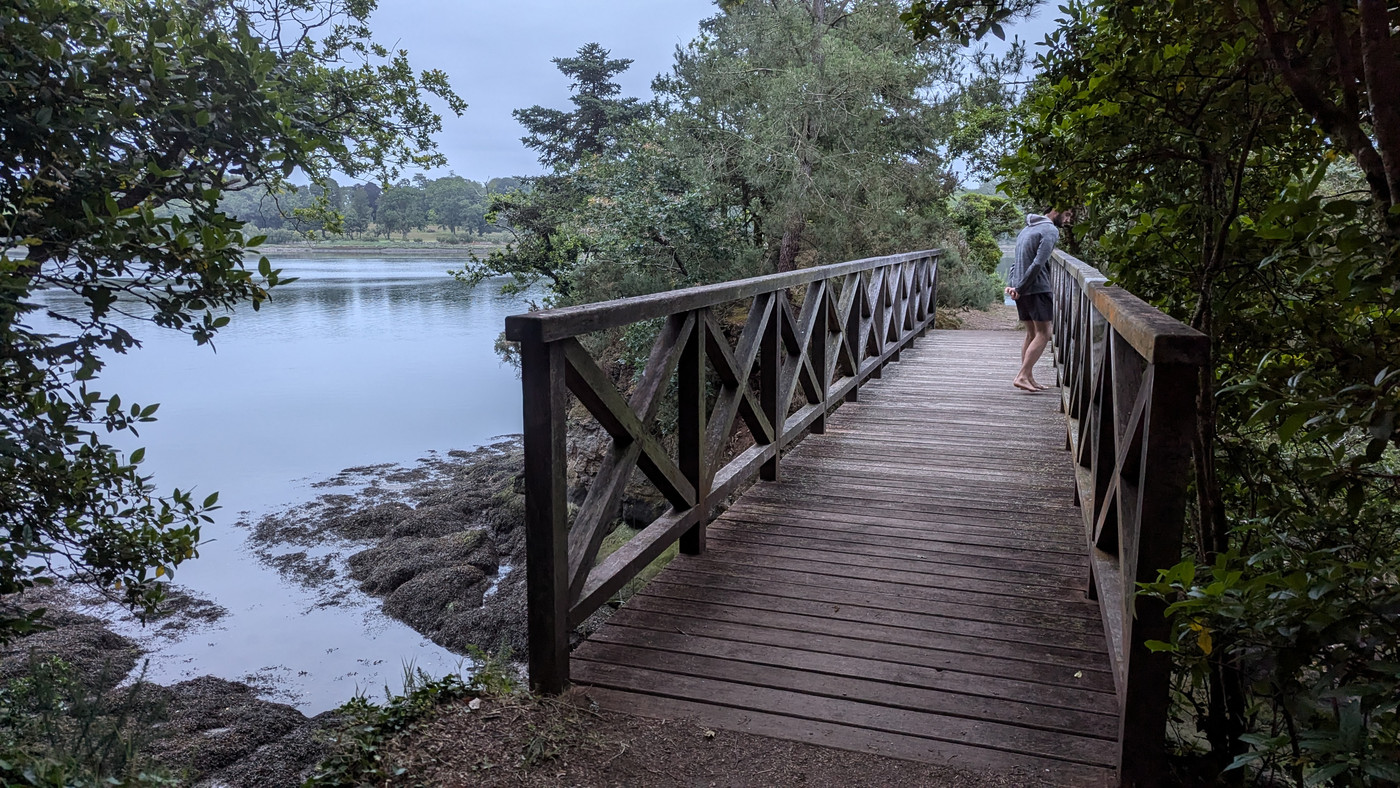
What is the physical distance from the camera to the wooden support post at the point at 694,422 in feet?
11.2

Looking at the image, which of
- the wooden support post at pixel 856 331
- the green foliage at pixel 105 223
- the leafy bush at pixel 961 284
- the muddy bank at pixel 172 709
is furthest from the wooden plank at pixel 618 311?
the leafy bush at pixel 961 284

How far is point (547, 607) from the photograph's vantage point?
2533 millimetres

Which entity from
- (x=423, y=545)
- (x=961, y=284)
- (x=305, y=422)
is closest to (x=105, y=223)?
(x=423, y=545)

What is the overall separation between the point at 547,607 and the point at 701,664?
1.88 ft

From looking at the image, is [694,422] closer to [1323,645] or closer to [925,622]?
[925,622]

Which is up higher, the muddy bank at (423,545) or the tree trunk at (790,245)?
the tree trunk at (790,245)

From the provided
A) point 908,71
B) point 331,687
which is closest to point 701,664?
point 331,687

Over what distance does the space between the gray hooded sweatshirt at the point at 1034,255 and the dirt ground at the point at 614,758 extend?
536 cm

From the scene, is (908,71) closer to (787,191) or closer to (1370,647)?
(787,191)

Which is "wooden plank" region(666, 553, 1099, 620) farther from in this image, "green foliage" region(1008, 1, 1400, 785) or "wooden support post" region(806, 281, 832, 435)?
"wooden support post" region(806, 281, 832, 435)

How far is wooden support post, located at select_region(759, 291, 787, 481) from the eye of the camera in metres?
4.70

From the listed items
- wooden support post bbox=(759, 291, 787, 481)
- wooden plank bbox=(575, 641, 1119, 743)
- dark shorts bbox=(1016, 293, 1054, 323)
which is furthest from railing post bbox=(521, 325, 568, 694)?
dark shorts bbox=(1016, 293, 1054, 323)

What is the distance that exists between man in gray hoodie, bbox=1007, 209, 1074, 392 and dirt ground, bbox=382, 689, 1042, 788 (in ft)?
17.6

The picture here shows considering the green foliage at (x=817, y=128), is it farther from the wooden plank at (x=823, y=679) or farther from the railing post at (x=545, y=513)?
the railing post at (x=545, y=513)
